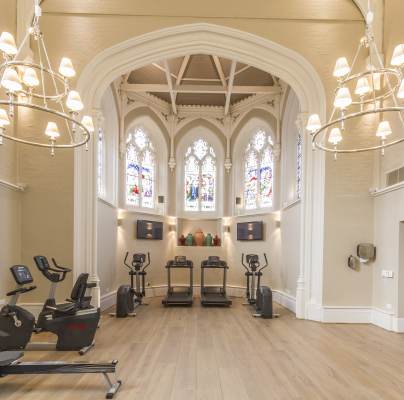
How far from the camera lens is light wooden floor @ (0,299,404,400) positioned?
3.58 metres

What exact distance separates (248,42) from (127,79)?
373 centimetres

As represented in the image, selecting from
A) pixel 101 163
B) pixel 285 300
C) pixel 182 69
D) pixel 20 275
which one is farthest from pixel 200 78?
pixel 20 275

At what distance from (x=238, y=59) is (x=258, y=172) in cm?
417

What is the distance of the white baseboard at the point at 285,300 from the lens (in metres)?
8.00

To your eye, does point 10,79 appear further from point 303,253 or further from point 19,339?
point 303,253

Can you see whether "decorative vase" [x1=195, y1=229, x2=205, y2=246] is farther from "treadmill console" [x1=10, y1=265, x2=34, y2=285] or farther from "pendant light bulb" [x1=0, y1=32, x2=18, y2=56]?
"pendant light bulb" [x1=0, y1=32, x2=18, y2=56]

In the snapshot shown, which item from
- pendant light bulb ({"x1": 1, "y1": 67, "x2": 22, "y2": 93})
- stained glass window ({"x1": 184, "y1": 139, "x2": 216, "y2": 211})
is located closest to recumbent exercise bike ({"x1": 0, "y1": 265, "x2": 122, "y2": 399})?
pendant light bulb ({"x1": 1, "y1": 67, "x2": 22, "y2": 93})

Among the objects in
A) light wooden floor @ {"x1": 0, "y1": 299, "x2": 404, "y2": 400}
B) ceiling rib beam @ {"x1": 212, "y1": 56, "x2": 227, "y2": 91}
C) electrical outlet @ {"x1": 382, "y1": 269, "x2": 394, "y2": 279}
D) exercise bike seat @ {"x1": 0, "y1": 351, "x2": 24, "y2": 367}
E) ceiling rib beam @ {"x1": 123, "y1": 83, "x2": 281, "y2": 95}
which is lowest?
light wooden floor @ {"x1": 0, "y1": 299, "x2": 404, "y2": 400}

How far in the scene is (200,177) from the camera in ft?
38.2

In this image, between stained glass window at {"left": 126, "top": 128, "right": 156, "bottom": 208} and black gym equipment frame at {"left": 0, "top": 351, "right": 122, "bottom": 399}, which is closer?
black gym equipment frame at {"left": 0, "top": 351, "right": 122, "bottom": 399}

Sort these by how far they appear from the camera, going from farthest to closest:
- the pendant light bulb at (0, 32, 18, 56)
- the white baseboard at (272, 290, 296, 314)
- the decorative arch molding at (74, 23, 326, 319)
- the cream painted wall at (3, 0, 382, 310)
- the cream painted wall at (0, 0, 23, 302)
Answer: the white baseboard at (272, 290, 296, 314), the decorative arch molding at (74, 23, 326, 319), the cream painted wall at (3, 0, 382, 310), the cream painted wall at (0, 0, 23, 302), the pendant light bulb at (0, 32, 18, 56)

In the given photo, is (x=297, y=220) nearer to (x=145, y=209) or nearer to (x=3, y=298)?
(x=145, y=209)

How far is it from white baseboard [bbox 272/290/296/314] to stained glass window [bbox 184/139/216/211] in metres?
3.45

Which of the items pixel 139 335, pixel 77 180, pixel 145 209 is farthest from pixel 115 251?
pixel 139 335
